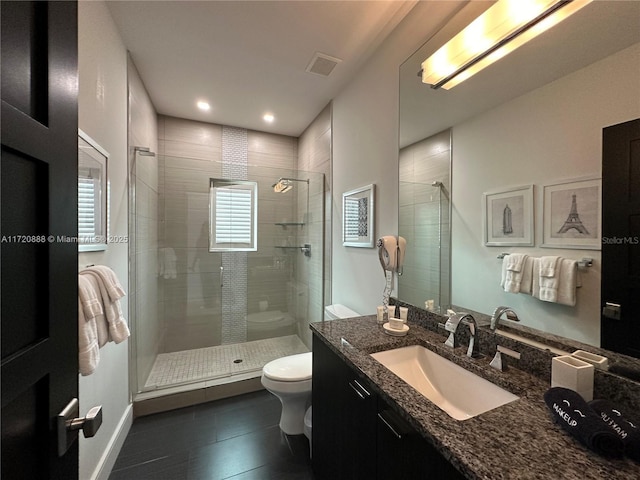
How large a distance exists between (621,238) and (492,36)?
3.04ft

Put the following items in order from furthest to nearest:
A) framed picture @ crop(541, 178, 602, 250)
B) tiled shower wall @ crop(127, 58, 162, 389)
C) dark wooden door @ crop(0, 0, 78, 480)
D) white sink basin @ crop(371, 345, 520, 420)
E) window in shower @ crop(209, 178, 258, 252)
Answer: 1. window in shower @ crop(209, 178, 258, 252)
2. tiled shower wall @ crop(127, 58, 162, 389)
3. white sink basin @ crop(371, 345, 520, 420)
4. framed picture @ crop(541, 178, 602, 250)
5. dark wooden door @ crop(0, 0, 78, 480)

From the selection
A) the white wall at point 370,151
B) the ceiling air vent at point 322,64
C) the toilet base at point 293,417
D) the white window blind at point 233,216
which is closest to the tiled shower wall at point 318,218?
the white wall at point 370,151

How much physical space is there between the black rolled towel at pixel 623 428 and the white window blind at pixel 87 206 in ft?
6.31

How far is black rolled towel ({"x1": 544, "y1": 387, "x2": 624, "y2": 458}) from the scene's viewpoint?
552 millimetres

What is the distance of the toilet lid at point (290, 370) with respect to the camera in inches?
64.9

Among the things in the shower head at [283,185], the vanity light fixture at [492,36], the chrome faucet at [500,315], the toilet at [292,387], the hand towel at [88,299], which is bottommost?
the toilet at [292,387]

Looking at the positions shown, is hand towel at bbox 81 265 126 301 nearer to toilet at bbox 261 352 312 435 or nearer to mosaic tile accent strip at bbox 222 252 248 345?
toilet at bbox 261 352 312 435

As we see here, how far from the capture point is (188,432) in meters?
1.79

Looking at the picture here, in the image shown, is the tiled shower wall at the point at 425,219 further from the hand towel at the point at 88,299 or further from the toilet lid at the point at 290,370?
the hand towel at the point at 88,299

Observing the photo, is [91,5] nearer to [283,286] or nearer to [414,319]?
[414,319]

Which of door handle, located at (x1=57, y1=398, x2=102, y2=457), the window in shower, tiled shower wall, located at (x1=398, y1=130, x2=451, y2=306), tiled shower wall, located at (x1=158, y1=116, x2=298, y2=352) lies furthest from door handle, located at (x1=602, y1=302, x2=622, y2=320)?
the window in shower

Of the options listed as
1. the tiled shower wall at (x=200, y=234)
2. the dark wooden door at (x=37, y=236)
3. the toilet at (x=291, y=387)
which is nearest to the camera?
the dark wooden door at (x=37, y=236)

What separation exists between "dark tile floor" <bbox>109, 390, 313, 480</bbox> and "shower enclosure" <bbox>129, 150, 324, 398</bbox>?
34cm

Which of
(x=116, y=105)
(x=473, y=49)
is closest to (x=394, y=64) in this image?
(x=473, y=49)
